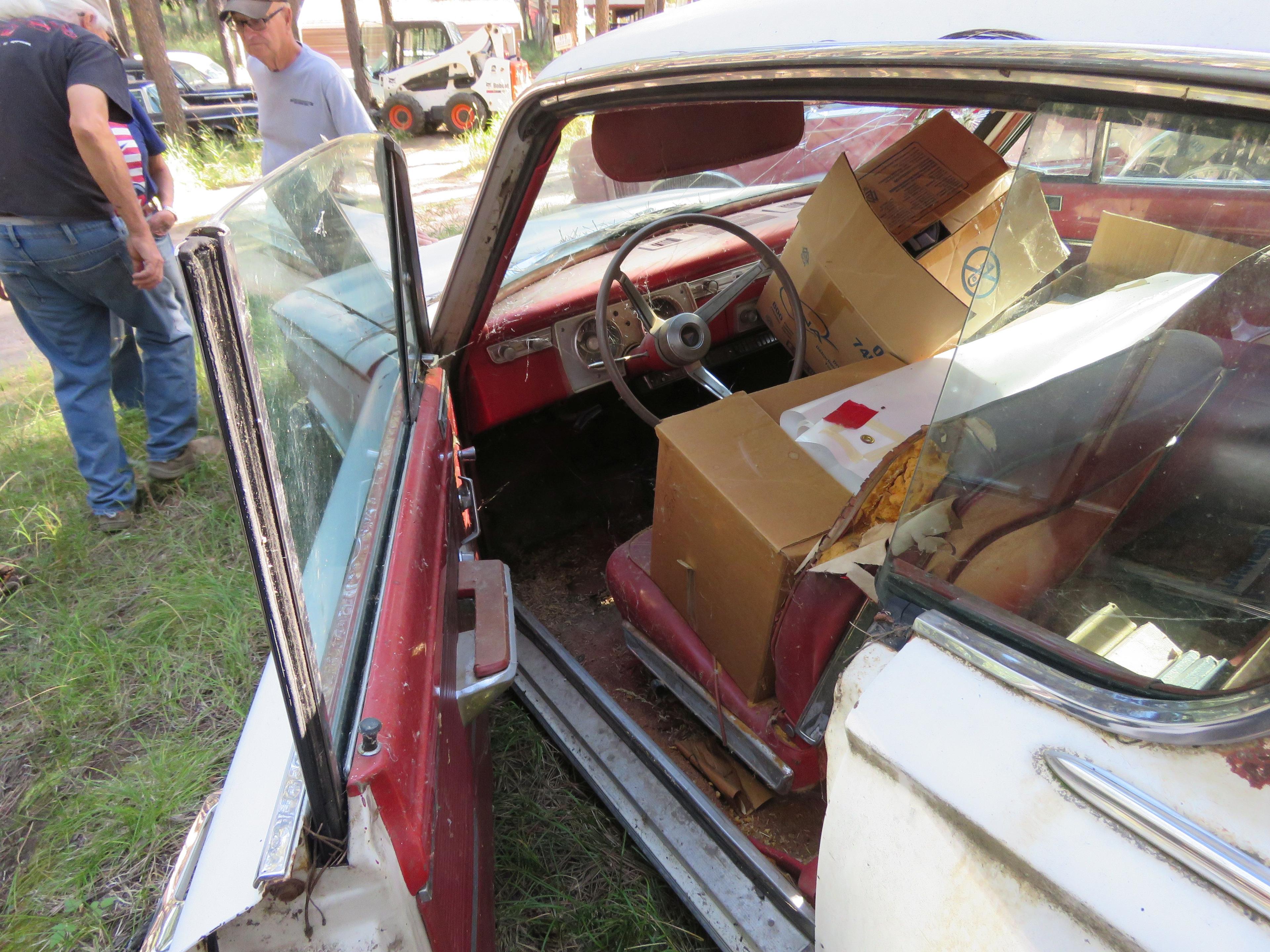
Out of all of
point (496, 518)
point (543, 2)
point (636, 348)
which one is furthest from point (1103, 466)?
point (543, 2)

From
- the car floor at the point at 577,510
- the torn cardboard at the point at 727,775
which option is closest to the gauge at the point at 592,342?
the car floor at the point at 577,510

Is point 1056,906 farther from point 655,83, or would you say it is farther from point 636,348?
point 636,348

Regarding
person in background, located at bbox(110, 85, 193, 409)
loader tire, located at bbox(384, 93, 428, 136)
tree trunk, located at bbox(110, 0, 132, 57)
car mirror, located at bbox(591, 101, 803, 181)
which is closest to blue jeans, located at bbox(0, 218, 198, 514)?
person in background, located at bbox(110, 85, 193, 409)

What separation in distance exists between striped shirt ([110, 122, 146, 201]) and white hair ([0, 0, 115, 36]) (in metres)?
0.37

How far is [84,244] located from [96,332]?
38 cm

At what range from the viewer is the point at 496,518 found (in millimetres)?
2676

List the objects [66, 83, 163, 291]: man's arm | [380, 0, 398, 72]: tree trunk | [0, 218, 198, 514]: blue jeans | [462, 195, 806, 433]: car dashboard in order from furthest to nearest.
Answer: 1. [380, 0, 398, 72]: tree trunk
2. [0, 218, 198, 514]: blue jeans
3. [66, 83, 163, 291]: man's arm
4. [462, 195, 806, 433]: car dashboard

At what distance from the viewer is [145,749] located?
2.14m

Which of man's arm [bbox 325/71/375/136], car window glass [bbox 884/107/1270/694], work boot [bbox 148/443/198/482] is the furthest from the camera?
man's arm [bbox 325/71/375/136]

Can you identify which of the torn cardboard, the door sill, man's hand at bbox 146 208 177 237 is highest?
man's hand at bbox 146 208 177 237

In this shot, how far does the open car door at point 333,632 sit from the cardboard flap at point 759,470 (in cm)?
51

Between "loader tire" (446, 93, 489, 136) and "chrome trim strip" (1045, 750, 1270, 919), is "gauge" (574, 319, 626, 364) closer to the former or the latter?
"chrome trim strip" (1045, 750, 1270, 919)

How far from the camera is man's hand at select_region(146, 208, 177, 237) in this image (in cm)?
308

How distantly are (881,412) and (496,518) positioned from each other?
5.07ft
